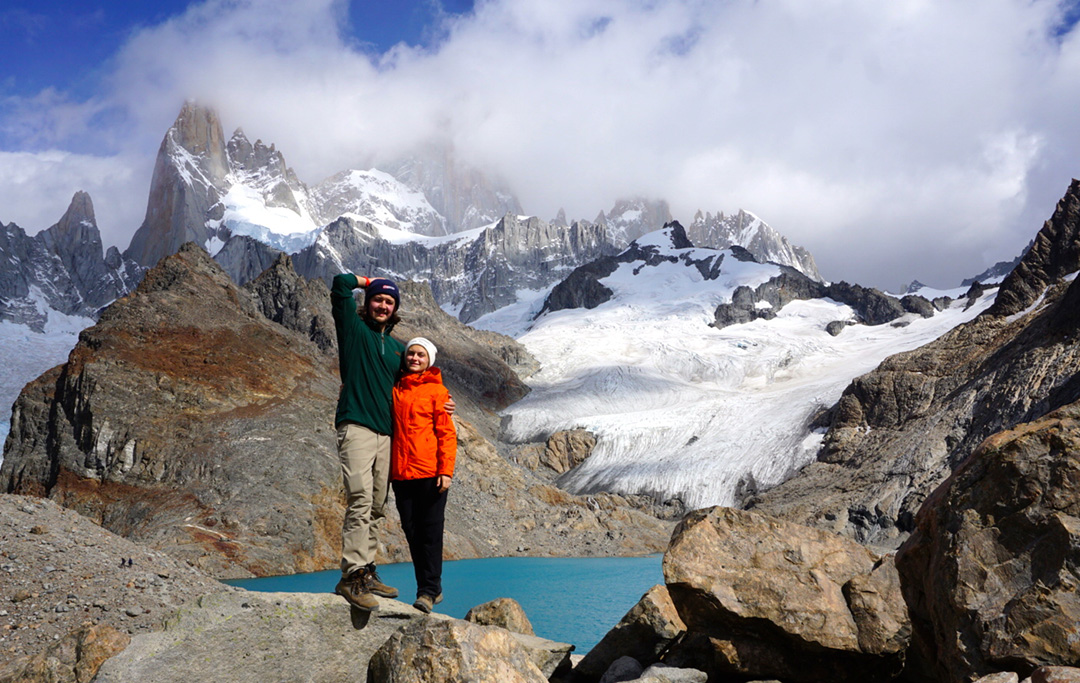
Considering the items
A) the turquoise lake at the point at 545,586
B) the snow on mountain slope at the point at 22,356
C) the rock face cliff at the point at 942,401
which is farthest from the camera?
the snow on mountain slope at the point at 22,356

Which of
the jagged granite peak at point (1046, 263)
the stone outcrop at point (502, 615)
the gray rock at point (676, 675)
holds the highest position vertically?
the jagged granite peak at point (1046, 263)

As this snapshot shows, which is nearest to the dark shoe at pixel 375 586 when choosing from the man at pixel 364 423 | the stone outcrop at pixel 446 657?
the man at pixel 364 423

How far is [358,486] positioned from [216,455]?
34.9 metres

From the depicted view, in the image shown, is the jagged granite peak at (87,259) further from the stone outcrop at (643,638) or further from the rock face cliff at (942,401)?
the stone outcrop at (643,638)

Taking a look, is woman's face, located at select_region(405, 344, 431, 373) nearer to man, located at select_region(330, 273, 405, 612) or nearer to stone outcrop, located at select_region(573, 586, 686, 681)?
man, located at select_region(330, 273, 405, 612)

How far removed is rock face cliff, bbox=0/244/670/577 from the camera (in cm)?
3381

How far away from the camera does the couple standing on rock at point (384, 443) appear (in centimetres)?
637

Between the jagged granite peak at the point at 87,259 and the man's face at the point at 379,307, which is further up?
the jagged granite peak at the point at 87,259

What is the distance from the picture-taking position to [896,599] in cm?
679

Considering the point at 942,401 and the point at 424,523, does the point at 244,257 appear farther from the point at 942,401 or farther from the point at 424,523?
the point at 424,523

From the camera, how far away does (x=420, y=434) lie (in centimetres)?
664

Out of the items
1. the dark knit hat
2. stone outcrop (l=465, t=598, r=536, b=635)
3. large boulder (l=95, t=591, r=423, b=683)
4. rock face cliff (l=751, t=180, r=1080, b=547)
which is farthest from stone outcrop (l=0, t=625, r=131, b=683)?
rock face cliff (l=751, t=180, r=1080, b=547)

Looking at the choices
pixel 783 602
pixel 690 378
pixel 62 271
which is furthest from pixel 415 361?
pixel 62 271

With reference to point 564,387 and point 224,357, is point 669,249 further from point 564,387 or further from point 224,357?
point 224,357
